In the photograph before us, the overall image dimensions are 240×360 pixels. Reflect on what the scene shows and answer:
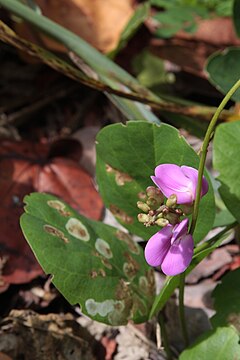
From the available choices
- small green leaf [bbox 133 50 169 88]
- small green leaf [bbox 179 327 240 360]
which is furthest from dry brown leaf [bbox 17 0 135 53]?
small green leaf [bbox 179 327 240 360]

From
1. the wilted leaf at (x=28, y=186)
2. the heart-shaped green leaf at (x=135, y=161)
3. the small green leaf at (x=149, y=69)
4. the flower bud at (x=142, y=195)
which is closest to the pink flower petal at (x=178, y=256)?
the heart-shaped green leaf at (x=135, y=161)

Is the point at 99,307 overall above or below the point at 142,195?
below

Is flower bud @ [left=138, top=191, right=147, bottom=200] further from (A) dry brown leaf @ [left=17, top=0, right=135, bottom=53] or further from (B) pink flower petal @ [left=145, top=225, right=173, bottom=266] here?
(A) dry brown leaf @ [left=17, top=0, right=135, bottom=53]

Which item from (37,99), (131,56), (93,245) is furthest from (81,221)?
(131,56)

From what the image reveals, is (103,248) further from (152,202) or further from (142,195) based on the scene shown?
(152,202)

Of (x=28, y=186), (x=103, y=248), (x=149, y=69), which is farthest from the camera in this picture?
(x=149, y=69)

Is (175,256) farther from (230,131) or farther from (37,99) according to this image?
(37,99)

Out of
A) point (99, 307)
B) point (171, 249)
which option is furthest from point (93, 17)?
point (171, 249)
